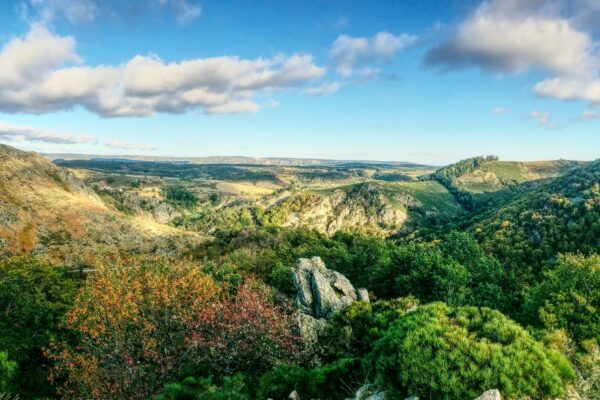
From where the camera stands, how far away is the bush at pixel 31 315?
3244 centimetres

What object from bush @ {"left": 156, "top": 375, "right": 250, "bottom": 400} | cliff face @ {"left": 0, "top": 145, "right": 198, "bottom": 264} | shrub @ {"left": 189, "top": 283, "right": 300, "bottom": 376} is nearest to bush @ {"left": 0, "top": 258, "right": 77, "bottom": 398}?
shrub @ {"left": 189, "top": 283, "right": 300, "bottom": 376}

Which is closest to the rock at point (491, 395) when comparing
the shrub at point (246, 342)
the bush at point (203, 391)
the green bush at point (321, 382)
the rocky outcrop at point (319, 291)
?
the green bush at point (321, 382)

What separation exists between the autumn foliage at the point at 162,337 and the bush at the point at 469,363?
36.3ft

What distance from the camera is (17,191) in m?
94.4

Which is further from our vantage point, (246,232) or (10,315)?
(246,232)

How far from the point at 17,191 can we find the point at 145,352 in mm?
95988

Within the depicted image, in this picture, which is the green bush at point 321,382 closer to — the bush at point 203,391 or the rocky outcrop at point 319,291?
the bush at point 203,391

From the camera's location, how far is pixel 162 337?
83.5ft

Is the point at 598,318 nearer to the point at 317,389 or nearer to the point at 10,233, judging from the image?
the point at 317,389

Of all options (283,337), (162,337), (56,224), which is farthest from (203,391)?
(56,224)

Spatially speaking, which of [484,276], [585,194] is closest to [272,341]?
[484,276]

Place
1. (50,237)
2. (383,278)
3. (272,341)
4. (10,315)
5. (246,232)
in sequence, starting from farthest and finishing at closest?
(246,232)
(50,237)
(383,278)
(10,315)
(272,341)

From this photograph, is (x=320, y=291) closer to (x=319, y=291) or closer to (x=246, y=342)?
(x=319, y=291)

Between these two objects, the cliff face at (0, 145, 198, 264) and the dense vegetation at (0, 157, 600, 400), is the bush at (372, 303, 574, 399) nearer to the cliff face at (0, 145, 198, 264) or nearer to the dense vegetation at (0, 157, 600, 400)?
the dense vegetation at (0, 157, 600, 400)
